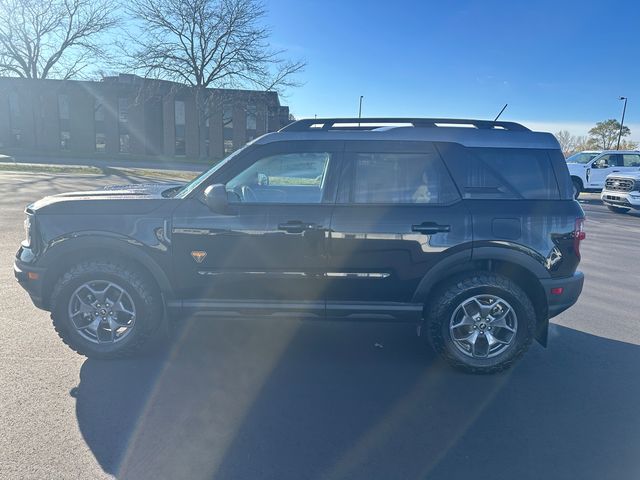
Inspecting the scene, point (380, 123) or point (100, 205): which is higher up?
point (380, 123)

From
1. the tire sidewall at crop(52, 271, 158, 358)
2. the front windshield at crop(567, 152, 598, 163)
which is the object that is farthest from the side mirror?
the front windshield at crop(567, 152, 598, 163)

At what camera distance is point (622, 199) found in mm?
14289

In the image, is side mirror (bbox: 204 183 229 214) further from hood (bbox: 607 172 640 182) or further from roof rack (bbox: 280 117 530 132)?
hood (bbox: 607 172 640 182)

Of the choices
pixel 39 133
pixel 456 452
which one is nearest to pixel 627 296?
pixel 456 452

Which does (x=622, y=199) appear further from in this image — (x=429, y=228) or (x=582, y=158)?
(x=429, y=228)

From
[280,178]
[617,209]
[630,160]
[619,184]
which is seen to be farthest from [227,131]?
[280,178]

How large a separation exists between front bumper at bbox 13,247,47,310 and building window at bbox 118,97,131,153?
4331 centimetres

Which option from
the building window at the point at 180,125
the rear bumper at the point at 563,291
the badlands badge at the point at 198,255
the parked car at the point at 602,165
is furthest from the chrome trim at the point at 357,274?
the building window at the point at 180,125

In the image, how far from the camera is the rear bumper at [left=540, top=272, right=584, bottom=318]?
3.56 m

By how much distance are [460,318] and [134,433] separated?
259cm

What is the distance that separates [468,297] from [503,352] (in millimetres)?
561

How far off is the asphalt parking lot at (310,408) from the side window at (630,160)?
690 inches

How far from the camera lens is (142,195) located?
3818 millimetres

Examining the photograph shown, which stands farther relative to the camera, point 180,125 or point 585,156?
point 180,125
